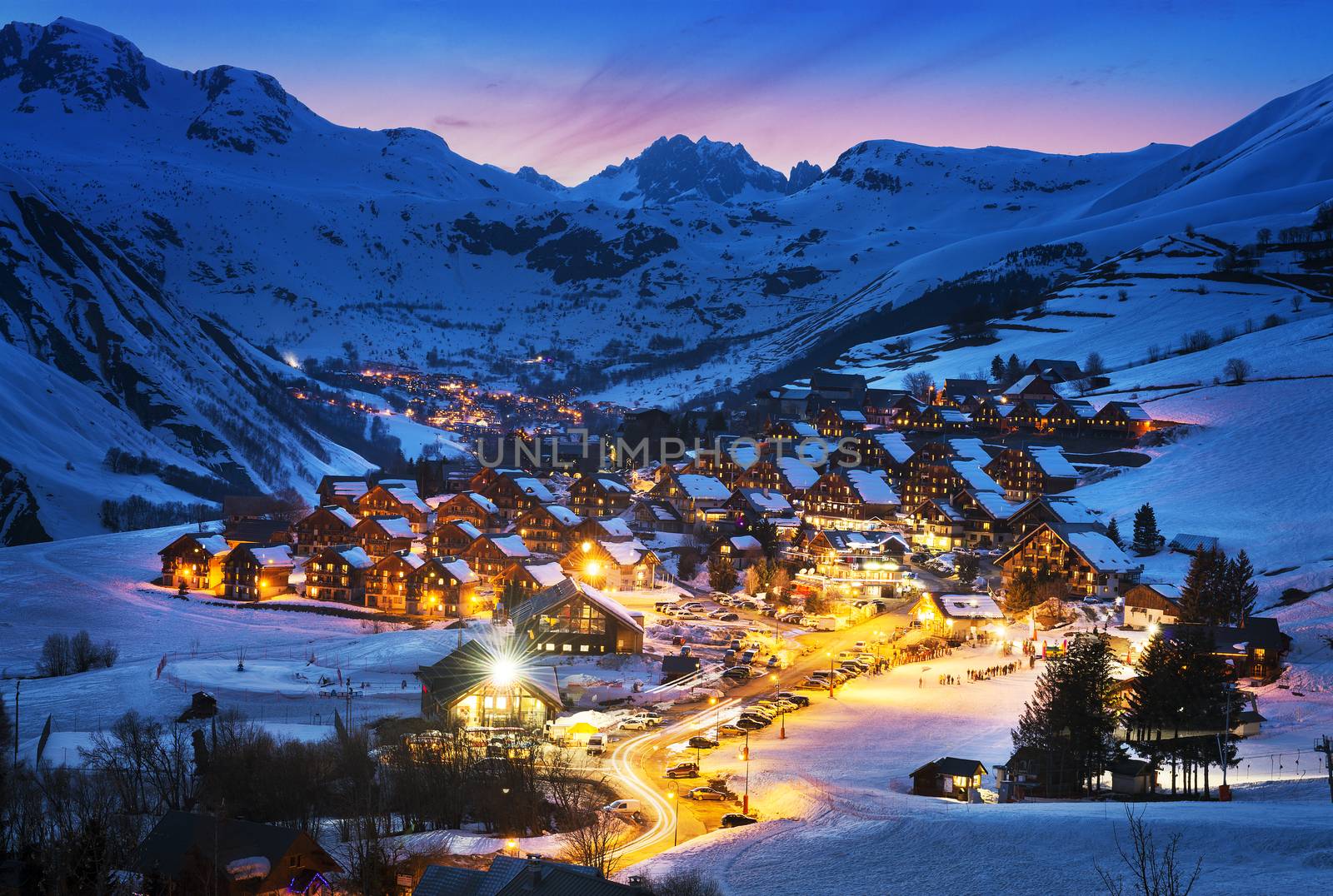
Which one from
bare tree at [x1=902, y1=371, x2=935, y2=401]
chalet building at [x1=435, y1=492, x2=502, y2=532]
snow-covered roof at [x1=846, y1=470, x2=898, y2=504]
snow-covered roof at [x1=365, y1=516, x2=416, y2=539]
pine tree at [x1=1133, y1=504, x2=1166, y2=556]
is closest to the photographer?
pine tree at [x1=1133, y1=504, x2=1166, y2=556]

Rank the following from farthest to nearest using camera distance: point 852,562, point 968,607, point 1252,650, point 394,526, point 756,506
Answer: point 756,506 → point 394,526 → point 852,562 → point 968,607 → point 1252,650

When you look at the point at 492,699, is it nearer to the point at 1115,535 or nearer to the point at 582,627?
the point at 582,627

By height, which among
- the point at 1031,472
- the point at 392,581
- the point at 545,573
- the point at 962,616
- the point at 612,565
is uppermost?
the point at 1031,472

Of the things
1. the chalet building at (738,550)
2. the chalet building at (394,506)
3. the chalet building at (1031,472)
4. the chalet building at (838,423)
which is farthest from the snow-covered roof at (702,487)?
the chalet building at (838,423)

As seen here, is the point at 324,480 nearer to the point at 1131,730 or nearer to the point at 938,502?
the point at 938,502

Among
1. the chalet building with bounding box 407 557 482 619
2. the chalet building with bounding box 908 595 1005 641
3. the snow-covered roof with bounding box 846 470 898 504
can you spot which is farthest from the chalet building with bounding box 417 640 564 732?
the snow-covered roof with bounding box 846 470 898 504

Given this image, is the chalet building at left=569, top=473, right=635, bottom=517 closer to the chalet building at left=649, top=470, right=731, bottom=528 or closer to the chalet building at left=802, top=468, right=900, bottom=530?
the chalet building at left=649, top=470, right=731, bottom=528

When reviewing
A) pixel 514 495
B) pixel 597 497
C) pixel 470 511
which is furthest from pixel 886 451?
pixel 470 511

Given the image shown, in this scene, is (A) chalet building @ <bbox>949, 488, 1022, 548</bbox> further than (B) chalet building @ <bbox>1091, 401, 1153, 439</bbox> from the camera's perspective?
No
